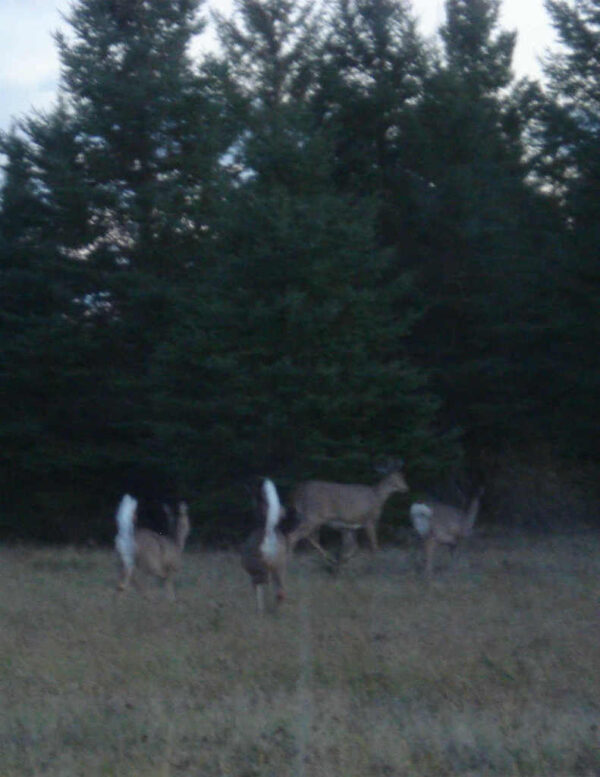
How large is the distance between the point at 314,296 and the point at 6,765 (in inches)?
574

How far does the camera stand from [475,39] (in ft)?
98.8

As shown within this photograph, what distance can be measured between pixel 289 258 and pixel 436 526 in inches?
252

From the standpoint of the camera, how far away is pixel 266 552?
13039 mm

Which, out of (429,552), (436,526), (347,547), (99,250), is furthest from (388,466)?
(99,250)

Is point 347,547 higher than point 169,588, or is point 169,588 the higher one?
point 347,547

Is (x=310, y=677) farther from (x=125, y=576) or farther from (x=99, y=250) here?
(x=99, y=250)

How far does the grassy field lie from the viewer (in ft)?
24.5

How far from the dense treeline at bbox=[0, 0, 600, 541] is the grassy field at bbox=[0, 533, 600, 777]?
18.9 feet

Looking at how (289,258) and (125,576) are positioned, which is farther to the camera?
(289,258)

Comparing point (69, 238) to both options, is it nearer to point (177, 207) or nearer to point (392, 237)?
point (177, 207)

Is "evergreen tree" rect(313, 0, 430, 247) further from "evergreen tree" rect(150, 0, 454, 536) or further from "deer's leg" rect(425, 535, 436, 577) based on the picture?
"deer's leg" rect(425, 535, 436, 577)

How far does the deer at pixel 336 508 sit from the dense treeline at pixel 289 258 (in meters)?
2.37

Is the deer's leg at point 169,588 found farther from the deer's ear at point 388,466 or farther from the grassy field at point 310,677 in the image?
the deer's ear at point 388,466

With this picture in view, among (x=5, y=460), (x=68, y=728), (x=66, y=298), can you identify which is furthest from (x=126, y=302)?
(x=68, y=728)
